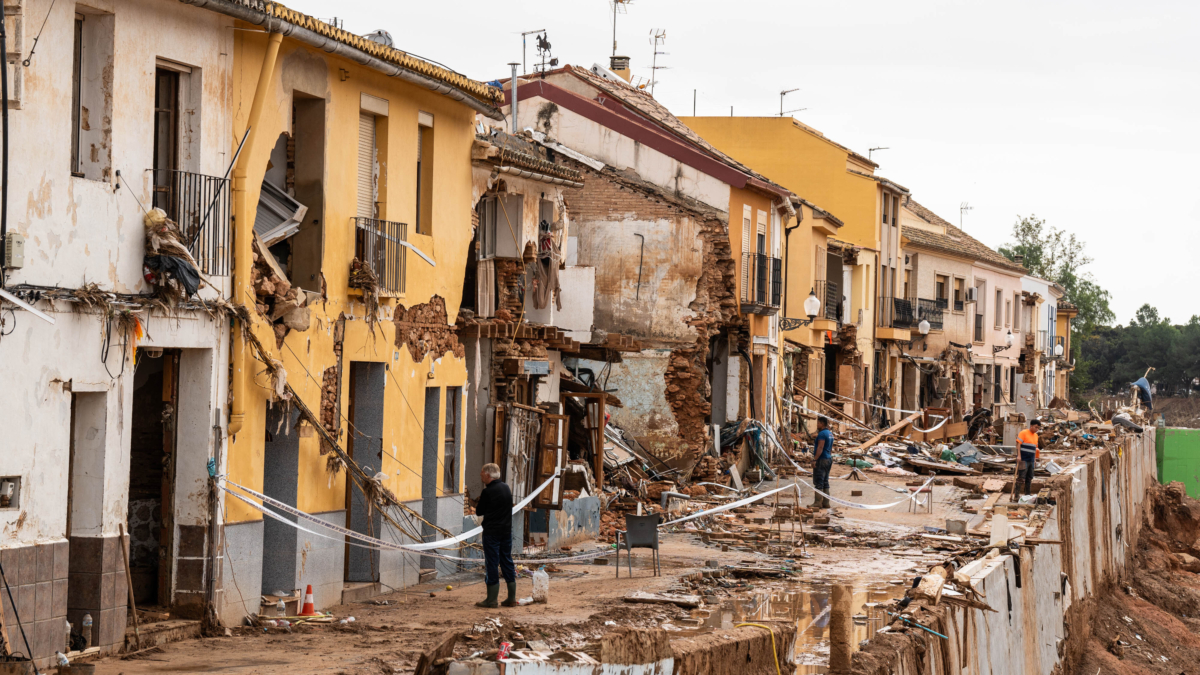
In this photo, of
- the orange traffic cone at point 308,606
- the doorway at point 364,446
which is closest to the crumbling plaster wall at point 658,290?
the doorway at point 364,446

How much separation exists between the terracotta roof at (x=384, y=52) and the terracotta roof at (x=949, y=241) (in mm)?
34862

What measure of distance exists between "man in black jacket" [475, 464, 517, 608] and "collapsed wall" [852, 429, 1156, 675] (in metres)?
4.49

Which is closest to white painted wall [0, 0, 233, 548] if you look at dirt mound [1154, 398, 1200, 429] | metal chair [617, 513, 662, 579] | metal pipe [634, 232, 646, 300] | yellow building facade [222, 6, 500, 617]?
yellow building facade [222, 6, 500, 617]

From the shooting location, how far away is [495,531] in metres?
15.1

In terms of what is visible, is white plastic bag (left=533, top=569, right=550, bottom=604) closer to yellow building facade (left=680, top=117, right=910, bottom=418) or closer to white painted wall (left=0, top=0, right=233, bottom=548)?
white painted wall (left=0, top=0, right=233, bottom=548)

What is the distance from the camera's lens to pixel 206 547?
1269cm

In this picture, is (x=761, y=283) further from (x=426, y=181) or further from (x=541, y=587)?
(x=541, y=587)

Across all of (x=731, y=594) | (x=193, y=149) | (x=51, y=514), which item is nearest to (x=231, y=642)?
(x=51, y=514)

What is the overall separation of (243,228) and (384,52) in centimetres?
311

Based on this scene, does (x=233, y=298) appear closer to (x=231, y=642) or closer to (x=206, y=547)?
(x=206, y=547)

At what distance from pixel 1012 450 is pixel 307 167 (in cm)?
3024

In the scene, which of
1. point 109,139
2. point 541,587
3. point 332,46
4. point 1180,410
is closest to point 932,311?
point 541,587

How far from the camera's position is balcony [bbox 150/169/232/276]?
1240 cm

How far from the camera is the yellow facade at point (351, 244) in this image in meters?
13.5
